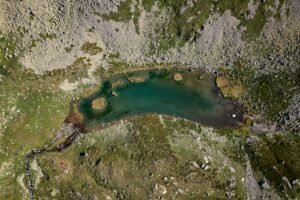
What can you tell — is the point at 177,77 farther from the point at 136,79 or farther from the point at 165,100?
the point at 136,79

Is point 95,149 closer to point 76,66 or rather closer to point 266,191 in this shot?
point 76,66

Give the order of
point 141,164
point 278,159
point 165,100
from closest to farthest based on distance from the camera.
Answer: point 278,159 → point 141,164 → point 165,100

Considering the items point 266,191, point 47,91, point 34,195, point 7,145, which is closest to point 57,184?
point 34,195

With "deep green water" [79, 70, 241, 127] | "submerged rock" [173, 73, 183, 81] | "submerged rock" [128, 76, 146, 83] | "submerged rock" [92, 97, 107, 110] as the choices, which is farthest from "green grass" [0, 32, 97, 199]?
"submerged rock" [173, 73, 183, 81]

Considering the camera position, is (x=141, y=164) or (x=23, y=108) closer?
(x=141, y=164)

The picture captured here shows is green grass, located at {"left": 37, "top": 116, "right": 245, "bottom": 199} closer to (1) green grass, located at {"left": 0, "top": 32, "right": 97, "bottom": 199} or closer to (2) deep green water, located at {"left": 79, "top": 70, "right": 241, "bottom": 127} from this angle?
(2) deep green water, located at {"left": 79, "top": 70, "right": 241, "bottom": 127}

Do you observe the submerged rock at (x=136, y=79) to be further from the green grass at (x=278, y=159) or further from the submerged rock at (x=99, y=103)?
the green grass at (x=278, y=159)

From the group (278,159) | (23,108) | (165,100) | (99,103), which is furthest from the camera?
(165,100)

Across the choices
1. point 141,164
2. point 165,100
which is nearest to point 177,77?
point 165,100

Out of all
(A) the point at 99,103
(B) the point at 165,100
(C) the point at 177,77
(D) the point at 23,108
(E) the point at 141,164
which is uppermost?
(D) the point at 23,108
